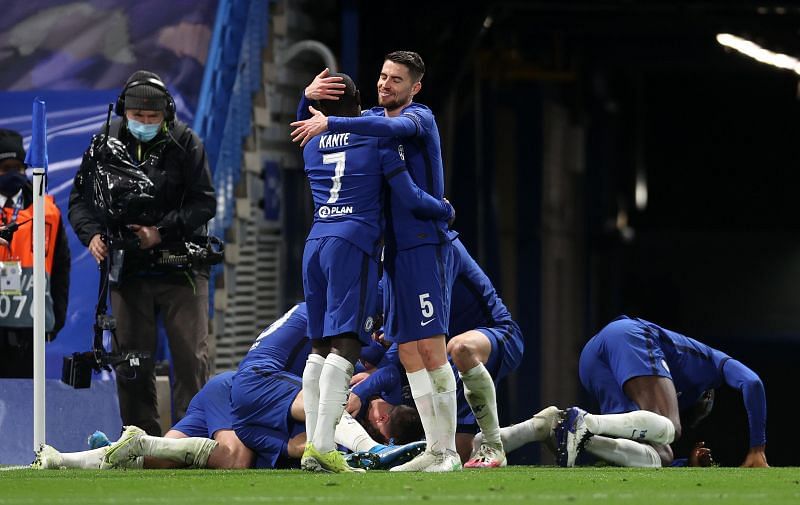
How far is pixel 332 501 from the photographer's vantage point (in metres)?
7.26

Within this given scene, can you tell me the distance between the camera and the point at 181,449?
32.4ft

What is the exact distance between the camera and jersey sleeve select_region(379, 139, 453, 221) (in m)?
9.21

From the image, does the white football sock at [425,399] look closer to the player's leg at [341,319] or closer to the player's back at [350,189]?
the player's leg at [341,319]

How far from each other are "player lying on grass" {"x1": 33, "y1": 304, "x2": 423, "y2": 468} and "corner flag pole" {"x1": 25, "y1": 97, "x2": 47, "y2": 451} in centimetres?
23

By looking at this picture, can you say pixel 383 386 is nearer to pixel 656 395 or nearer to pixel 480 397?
pixel 480 397

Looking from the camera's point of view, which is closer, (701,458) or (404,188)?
(404,188)

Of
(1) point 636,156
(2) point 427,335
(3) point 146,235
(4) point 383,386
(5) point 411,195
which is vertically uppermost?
(1) point 636,156

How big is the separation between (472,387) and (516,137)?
1780 cm

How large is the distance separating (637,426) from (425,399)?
66.9 inches

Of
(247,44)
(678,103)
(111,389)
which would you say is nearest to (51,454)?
(111,389)

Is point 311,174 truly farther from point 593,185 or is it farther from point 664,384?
point 593,185

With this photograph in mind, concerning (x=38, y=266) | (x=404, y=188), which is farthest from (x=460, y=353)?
Answer: (x=38, y=266)

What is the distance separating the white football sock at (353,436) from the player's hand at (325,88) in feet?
5.85

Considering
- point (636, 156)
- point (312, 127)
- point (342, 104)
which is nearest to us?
point (312, 127)
